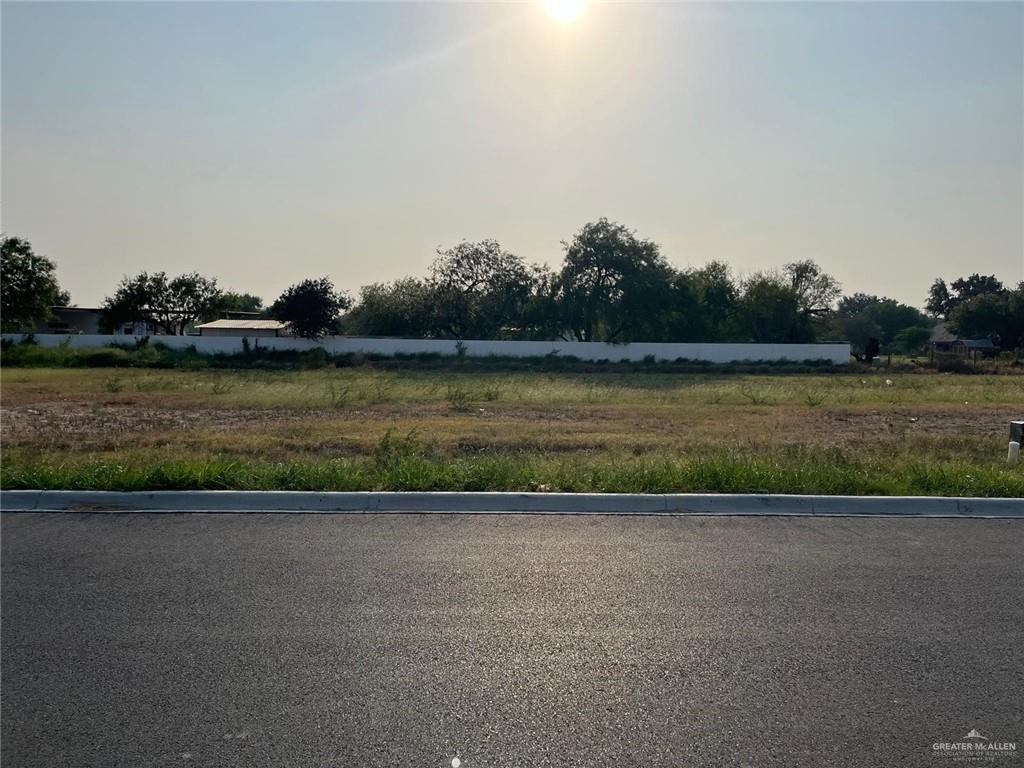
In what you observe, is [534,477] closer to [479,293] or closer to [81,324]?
[479,293]

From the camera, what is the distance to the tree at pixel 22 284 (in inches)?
2183

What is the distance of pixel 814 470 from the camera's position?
33.8 ft

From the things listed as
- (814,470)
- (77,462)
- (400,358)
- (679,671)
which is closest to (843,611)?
(679,671)

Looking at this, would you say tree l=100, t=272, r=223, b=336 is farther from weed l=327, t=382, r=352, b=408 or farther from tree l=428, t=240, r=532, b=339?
weed l=327, t=382, r=352, b=408

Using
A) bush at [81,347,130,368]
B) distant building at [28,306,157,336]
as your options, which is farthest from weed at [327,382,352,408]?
distant building at [28,306,157,336]

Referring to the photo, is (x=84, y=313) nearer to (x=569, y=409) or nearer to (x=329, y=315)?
(x=329, y=315)

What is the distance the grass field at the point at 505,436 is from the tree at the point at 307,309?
2080 centimetres

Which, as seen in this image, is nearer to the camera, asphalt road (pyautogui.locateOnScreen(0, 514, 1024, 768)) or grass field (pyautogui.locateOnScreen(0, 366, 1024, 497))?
asphalt road (pyautogui.locateOnScreen(0, 514, 1024, 768))

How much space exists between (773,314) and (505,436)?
5810 centimetres

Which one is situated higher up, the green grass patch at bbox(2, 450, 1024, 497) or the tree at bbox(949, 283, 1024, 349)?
the tree at bbox(949, 283, 1024, 349)

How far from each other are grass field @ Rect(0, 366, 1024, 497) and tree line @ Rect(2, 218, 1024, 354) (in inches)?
1018

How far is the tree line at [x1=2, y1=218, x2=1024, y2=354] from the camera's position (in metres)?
56.8

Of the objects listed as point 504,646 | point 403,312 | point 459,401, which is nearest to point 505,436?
point 459,401

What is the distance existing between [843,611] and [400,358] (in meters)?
48.4
